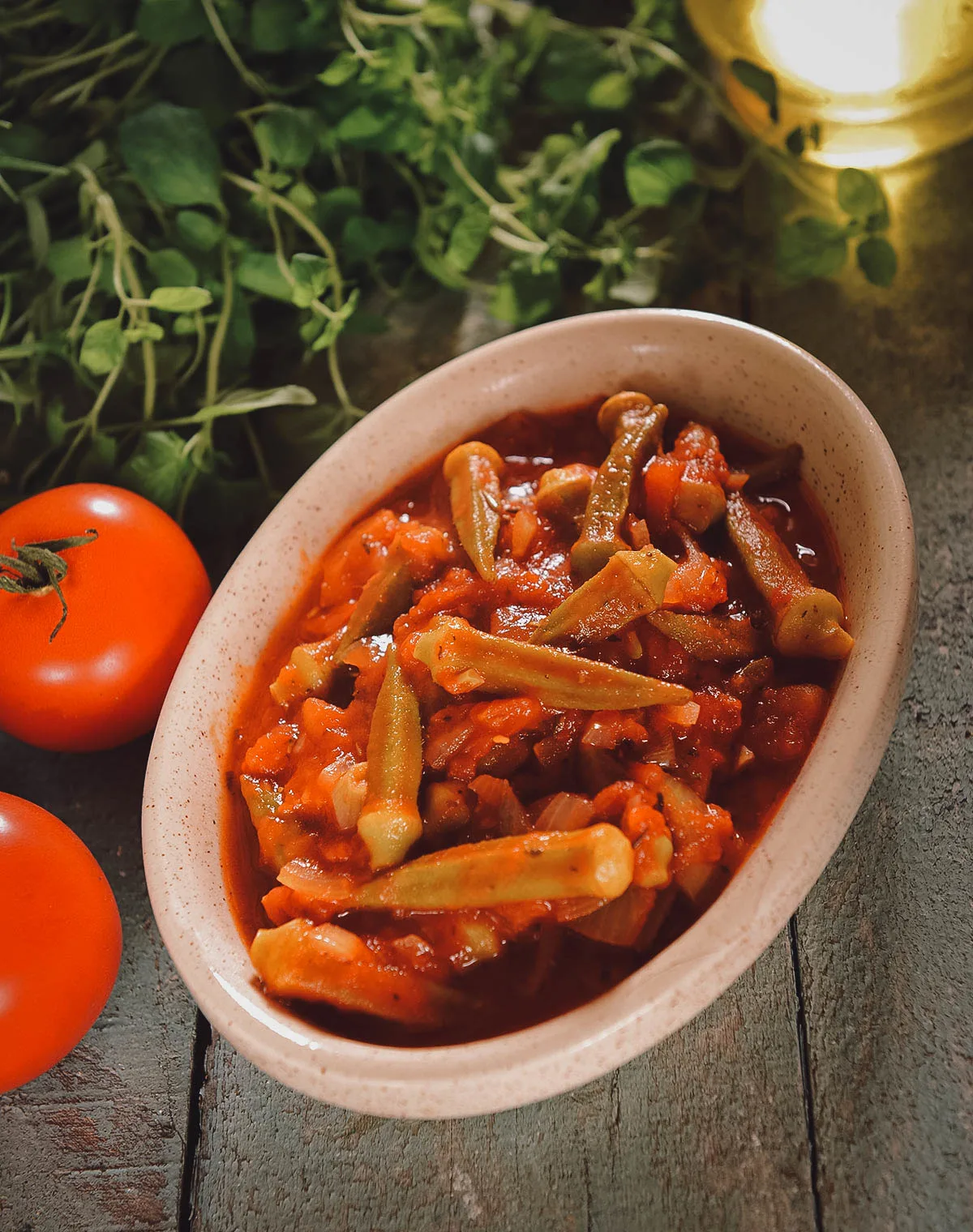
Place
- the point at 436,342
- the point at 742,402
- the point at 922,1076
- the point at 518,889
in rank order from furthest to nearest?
the point at 436,342
the point at 742,402
the point at 922,1076
the point at 518,889

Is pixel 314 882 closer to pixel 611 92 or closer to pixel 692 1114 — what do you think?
pixel 692 1114

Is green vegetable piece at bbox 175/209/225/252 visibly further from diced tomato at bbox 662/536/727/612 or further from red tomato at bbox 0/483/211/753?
diced tomato at bbox 662/536/727/612

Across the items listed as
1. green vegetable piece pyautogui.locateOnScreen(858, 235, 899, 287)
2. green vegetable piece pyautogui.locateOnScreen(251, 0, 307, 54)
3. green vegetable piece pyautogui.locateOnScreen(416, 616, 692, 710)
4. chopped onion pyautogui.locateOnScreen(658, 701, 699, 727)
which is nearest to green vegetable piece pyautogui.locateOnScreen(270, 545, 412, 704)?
green vegetable piece pyautogui.locateOnScreen(416, 616, 692, 710)

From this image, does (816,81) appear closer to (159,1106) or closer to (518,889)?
(518,889)

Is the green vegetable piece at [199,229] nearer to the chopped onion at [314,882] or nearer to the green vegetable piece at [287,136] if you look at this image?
the green vegetable piece at [287,136]

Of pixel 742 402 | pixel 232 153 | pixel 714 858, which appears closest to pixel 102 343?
pixel 232 153

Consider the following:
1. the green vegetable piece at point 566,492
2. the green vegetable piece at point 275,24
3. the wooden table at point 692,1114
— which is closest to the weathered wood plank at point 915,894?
the wooden table at point 692,1114
